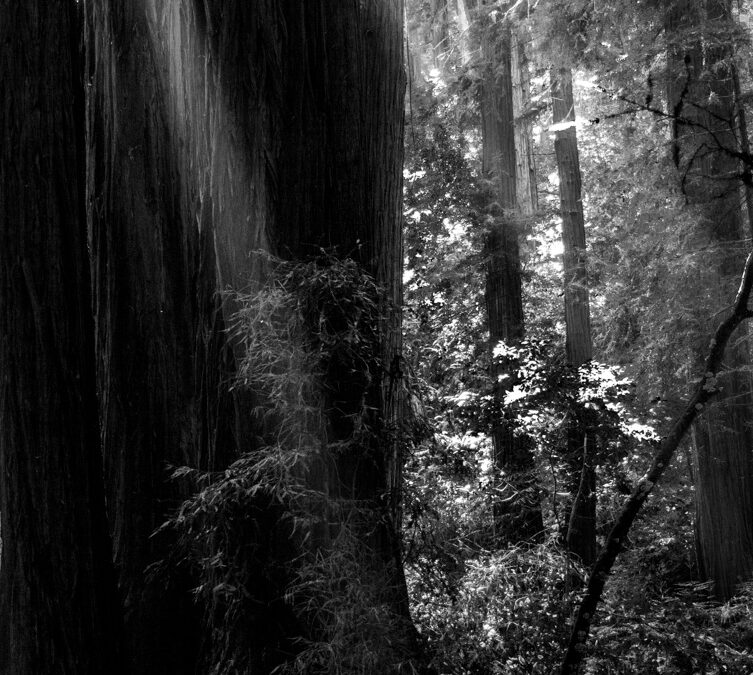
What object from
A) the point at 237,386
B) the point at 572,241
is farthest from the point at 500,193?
the point at 237,386

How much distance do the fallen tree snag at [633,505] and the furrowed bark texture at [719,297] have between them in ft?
13.6

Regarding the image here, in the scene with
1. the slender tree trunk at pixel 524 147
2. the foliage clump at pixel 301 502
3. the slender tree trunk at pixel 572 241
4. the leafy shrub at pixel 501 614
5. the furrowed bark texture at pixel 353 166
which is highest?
the slender tree trunk at pixel 524 147

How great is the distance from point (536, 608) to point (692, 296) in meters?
5.20

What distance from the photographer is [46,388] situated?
385 centimetres

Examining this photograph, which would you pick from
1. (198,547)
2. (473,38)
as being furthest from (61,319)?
(473,38)

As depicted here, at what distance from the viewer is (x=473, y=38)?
12.4m

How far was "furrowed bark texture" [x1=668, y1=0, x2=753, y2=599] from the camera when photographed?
28.0 ft

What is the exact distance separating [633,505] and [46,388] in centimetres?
299

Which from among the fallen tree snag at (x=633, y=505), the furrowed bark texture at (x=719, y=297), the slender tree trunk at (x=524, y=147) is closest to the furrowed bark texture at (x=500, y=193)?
the slender tree trunk at (x=524, y=147)

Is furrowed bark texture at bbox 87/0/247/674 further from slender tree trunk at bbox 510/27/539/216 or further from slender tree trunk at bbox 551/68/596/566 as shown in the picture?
slender tree trunk at bbox 510/27/539/216

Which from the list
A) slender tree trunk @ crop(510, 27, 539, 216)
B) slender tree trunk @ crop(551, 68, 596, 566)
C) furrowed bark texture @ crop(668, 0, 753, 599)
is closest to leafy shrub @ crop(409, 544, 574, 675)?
slender tree trunk @ crop(551, 68, 596, 566)

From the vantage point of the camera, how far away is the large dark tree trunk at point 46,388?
149 inches

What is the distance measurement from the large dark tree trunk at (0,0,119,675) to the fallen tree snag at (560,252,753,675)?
222cm

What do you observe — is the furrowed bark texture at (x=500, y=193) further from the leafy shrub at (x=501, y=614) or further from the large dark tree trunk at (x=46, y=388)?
the large dark tree trunk at (x=46, y=388)
